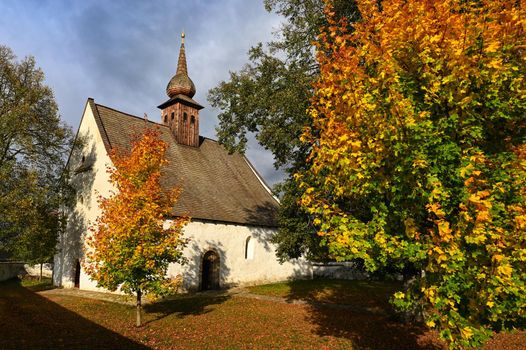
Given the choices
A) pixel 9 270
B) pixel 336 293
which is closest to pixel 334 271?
pixel 336 293

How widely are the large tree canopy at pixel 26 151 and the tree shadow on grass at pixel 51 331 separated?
5.01m

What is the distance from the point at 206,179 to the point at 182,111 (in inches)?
282

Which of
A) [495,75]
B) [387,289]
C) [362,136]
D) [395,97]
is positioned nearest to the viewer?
[495,75]

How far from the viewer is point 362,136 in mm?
6602

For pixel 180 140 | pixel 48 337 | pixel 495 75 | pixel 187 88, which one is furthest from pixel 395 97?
pixel 187 88

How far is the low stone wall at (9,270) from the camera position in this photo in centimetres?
3272

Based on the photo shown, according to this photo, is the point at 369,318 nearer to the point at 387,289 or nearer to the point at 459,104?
the point at 387,289

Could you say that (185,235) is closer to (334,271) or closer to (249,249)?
(249,249)

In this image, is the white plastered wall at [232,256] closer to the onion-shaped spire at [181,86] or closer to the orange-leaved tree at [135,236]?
the orange-leaved tree at [135,236]

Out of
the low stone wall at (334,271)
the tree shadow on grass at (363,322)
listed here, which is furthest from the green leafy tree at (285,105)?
the low stone wall at (334,271)

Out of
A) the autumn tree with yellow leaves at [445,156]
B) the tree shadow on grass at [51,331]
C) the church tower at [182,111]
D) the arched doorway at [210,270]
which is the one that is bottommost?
the tree shadow on grass at [51,331]

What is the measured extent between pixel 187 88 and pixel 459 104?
2784 cm

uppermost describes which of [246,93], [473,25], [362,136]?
[246,93]

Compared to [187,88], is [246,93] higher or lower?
lower
